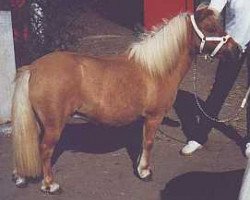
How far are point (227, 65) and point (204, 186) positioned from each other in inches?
52.0

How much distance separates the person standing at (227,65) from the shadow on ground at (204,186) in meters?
0.32

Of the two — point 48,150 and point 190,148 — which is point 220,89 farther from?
point 48,150

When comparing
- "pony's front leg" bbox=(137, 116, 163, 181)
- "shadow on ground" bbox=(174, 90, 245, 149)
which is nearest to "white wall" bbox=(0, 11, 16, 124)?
"pony's front leg" bbox=(137, 116, 163, 181)

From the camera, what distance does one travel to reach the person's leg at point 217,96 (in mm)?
5266

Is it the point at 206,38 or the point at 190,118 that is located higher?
the point at 206,38


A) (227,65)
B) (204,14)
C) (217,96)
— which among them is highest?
(204,14)

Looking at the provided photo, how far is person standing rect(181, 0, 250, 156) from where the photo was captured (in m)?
4.83

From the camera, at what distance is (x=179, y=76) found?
4.71 metres

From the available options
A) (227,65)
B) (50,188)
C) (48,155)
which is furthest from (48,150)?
(227,65)

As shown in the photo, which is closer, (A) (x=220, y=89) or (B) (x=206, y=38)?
(B) (x=206, y=38)

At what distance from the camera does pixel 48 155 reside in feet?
14.6

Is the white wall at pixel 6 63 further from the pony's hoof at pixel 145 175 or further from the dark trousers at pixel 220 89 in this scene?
the dark trousers at pixel 220 89

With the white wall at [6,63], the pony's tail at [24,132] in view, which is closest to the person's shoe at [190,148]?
the pony's tail at [24,132]

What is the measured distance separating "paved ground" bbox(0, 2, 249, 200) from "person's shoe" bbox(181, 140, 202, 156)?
60 mm
